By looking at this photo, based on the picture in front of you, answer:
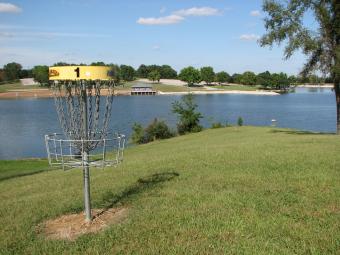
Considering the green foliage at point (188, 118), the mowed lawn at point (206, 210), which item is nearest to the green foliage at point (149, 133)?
the green foliage at point (188, 118)

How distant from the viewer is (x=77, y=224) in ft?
24.0

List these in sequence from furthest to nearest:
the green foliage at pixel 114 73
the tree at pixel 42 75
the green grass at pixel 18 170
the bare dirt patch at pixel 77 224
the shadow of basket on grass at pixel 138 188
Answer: the green grass at pixel 18 170 < the tree at pixel 42 75 < the shadow of basket on grass at pixel 138 188 < the bare dirt patch at pixel 77 224 < the green foliage at pixel 114 73

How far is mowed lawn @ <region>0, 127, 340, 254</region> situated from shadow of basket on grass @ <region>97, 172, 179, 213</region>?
0.02 m

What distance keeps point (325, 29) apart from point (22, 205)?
74.4ft

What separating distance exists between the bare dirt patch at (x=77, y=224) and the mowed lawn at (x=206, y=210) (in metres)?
0.18

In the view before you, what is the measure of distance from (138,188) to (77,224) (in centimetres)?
253

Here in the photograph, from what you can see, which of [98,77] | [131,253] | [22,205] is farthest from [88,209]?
[22,205]

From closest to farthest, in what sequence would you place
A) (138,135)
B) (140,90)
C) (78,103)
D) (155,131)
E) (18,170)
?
1. (78,103)
2. (18,170)
3. (138,135)
4. (155,131)
5. (140,90)

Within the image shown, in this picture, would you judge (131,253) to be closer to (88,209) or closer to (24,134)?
(88,209)

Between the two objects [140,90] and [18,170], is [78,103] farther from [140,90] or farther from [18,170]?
[140,90]

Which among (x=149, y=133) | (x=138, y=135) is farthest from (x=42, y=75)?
(x=149, y=133)

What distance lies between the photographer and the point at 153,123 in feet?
144

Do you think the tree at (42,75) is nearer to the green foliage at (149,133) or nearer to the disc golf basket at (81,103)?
the disc golf basket at (81,103)

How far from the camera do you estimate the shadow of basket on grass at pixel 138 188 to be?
863 centimetres
